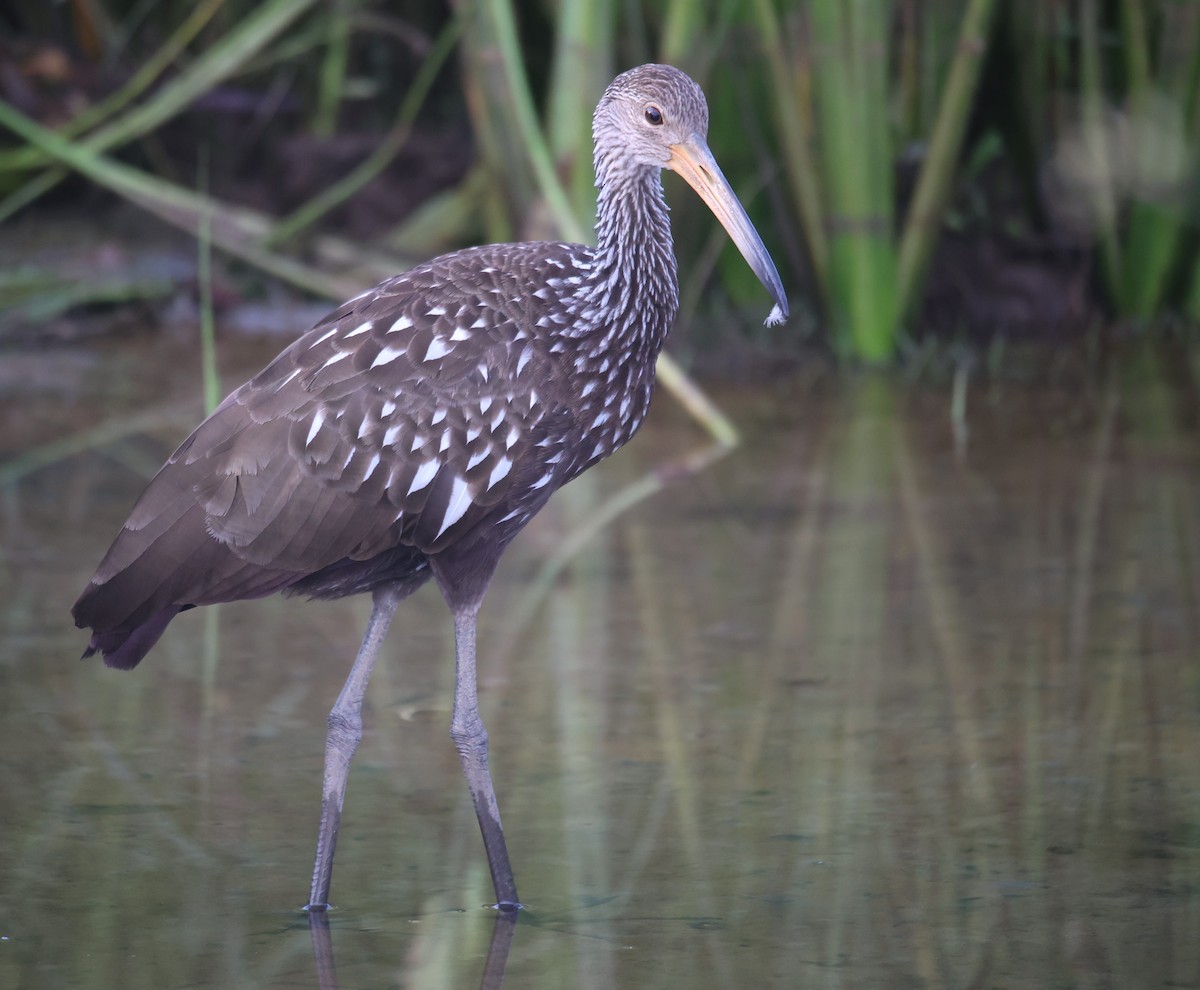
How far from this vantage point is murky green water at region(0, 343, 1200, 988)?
145 inches

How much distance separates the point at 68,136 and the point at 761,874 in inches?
214

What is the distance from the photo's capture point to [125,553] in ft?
13.1

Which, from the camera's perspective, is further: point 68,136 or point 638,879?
point 68,136

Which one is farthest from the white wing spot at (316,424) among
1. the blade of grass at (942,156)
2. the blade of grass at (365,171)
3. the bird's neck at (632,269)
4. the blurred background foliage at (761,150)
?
the blade of grass at (942,156)

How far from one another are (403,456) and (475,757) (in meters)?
0.65

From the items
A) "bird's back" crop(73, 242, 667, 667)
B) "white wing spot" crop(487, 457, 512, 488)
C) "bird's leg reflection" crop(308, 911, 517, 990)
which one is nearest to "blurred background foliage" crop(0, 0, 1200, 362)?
"bird's back" crop(73, 242, 667, 667)

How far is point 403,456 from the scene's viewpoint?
13.0 ft

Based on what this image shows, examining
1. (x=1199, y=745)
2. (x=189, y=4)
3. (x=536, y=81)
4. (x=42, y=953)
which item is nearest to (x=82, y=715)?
(x=42, y=953)

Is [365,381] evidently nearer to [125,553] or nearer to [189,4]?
[125,553]

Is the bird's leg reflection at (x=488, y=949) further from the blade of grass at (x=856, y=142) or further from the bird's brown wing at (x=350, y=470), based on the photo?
the blade of grass at (x=856, y=142)

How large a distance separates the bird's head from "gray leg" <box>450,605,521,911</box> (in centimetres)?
95

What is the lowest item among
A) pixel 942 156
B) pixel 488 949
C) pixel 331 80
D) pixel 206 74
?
pixel 488 949

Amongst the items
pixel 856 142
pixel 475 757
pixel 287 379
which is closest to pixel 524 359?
pixel 287 379

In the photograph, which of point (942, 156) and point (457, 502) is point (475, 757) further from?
point (942, 156)
